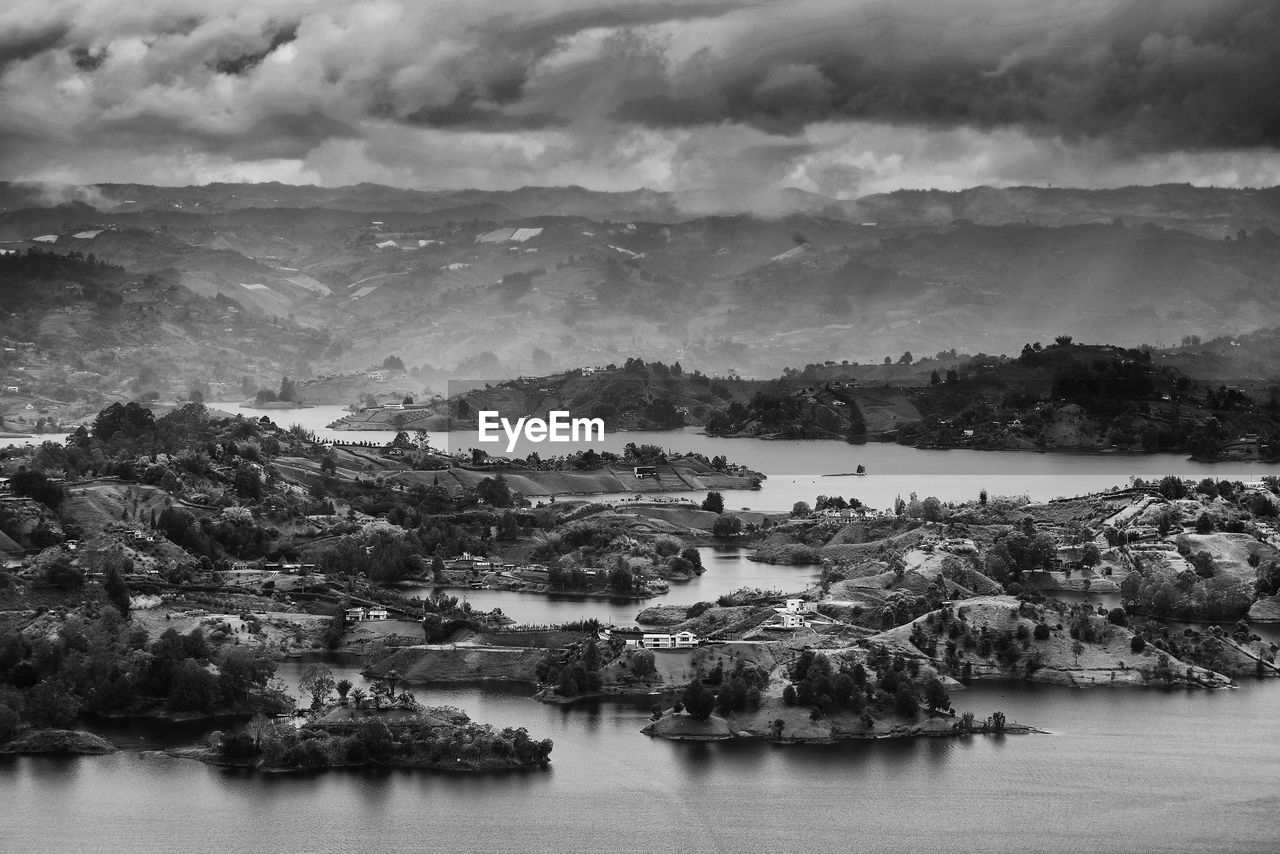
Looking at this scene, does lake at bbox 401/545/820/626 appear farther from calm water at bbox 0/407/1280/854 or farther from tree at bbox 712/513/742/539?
calm water at bbox 0/407/1280/854

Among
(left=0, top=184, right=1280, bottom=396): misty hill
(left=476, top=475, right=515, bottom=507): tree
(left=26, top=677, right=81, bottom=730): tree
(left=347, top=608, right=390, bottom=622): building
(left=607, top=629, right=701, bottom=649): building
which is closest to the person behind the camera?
(left=26, top=677, right=81, bottom=730): tree

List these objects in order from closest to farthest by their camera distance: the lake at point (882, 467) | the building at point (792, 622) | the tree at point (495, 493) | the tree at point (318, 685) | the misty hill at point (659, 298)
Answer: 1. the tree at point (318, 685)
2. the building at point (792, 622)
3. the tree at point (495, 493)
4. the lake at point (882, 467)
5. the misty hill at point (659, 298)

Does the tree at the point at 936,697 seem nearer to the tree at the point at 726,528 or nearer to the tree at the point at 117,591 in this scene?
the tree at the point at 117,591

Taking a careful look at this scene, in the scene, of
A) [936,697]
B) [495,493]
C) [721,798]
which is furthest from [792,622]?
[495,493]

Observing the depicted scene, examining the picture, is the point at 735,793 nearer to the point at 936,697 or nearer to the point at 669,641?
the point at 936,697

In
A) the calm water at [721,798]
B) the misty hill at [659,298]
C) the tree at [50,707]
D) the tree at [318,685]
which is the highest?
the misty hill at [659,298]

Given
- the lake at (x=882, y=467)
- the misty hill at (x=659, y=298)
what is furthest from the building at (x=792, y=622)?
the misty hill at (x=659, y=298)

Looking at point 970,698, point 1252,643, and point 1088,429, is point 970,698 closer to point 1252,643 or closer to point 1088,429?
point 1252,643

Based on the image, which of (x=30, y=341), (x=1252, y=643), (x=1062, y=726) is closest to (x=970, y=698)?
(x=1062, y=726)

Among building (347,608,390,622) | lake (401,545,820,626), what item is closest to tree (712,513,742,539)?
lake (401,545,820,626)
